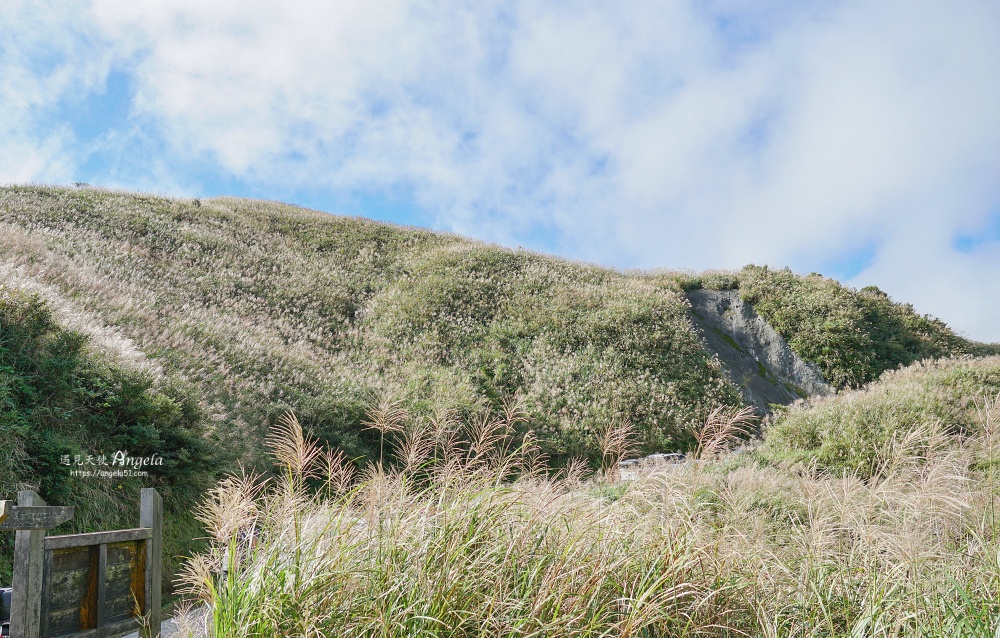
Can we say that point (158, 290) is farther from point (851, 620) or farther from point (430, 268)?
point (851, 620)

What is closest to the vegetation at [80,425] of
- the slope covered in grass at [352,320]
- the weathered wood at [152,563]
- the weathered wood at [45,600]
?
the slope covered in grass at [352,320]

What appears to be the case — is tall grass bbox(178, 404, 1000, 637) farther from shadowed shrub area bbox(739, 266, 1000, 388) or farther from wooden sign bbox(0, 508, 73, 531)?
shadowed shrub area bbox(739, 266, 1000, 388)

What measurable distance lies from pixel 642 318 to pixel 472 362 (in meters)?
6.60

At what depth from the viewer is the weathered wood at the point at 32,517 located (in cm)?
421

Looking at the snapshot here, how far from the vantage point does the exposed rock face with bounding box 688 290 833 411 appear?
20.7m

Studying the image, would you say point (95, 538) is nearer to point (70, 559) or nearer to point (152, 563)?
point (70, 559)

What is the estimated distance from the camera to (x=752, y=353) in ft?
75.5

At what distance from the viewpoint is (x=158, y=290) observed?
1666 cm

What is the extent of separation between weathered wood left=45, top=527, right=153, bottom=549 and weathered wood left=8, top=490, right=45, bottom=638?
0.35 ft

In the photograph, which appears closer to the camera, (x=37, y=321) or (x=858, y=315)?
(x=37, y=321)

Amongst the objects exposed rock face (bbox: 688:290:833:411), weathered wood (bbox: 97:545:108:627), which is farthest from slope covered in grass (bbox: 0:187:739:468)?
weathered wood (bbox: 97:545:108:627)

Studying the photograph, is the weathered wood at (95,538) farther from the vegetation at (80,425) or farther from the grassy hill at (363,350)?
the grassy hill at (363,350)

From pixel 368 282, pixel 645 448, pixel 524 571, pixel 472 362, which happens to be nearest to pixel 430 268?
pixel 368 282

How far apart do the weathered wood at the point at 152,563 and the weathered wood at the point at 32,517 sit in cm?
94
